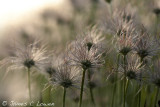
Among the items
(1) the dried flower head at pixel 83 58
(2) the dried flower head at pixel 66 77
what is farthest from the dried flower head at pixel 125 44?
(2) the dried flower head at pixel 66 77

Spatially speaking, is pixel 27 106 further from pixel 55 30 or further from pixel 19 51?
pixel 55 30

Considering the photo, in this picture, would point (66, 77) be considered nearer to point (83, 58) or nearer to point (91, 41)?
point (83, 58)

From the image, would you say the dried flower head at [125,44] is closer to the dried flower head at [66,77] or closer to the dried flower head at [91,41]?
the dried flower head at [91,41]

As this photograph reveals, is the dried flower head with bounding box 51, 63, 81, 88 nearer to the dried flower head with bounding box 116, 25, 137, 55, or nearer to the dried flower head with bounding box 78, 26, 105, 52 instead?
the dried flower head with bounding box 78, 26, 105, 52

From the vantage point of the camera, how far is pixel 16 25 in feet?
14.6

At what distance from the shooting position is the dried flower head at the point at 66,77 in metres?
1.95

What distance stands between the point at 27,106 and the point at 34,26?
6.62 feet

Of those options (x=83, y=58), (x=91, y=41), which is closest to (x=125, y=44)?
(x=83, y=58)

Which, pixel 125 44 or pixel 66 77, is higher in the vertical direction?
pixel 125 44

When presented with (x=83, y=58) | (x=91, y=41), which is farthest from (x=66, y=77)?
(x=91, y=41)

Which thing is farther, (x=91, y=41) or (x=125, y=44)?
(x=91, y=41)

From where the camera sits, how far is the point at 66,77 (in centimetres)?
196

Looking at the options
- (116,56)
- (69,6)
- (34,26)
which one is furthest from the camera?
(69,6)

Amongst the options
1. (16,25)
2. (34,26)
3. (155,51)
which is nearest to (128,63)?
(155,51)
